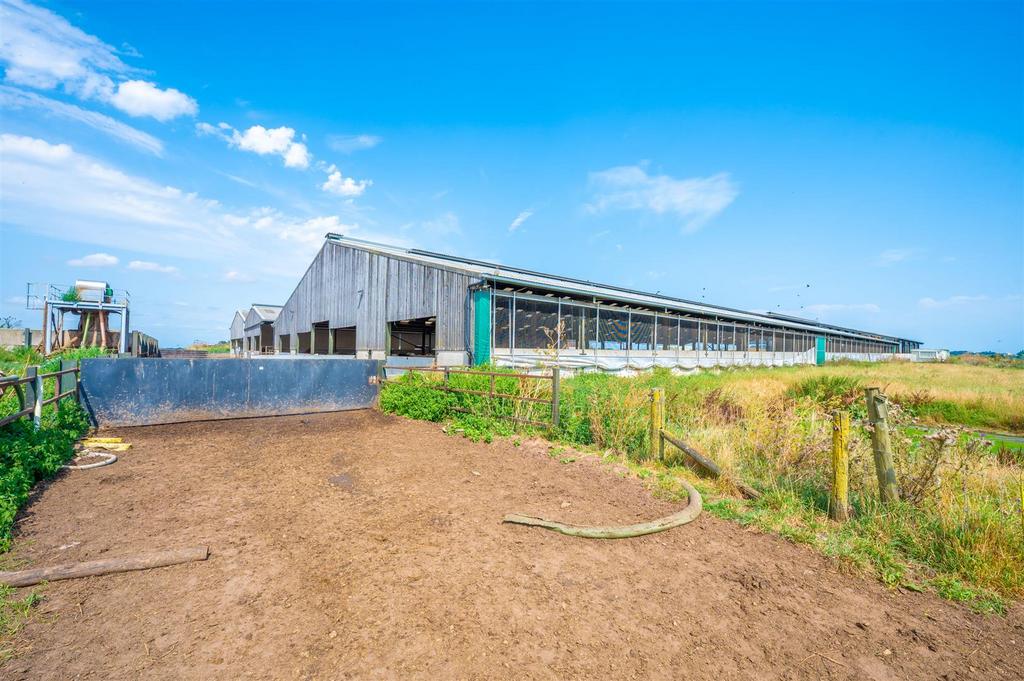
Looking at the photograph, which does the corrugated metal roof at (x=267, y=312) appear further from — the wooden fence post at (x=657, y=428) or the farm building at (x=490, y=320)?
the wooden fence post at (x=657, y=428)

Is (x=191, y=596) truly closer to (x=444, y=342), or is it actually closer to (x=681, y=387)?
(x=681, y=387)

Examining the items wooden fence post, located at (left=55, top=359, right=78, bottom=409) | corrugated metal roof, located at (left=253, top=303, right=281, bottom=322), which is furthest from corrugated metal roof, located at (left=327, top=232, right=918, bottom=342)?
corrugated metal roof, located at (left=253, top=303, right=281, bottom=322)

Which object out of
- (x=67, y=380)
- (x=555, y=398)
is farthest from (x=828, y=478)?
(x=67, y=380)

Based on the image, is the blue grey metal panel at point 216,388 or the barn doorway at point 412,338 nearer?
the blue grey metal panel at point 216,388

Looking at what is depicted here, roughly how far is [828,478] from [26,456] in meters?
10.1

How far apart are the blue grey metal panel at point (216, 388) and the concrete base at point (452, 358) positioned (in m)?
2.50

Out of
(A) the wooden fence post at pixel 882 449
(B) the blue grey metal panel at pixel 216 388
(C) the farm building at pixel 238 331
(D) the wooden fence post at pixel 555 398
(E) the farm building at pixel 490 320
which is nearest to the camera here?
(A) the wooden fence post at pixel 882 449

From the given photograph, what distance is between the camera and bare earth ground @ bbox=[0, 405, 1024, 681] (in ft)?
8.93

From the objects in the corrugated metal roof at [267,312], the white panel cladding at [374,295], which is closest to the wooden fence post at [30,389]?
the white panel cladding at [374,295]

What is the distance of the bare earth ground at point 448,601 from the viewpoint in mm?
2723

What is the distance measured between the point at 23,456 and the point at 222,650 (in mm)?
5305

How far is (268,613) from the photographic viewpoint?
311 centimetres

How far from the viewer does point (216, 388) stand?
10805mm

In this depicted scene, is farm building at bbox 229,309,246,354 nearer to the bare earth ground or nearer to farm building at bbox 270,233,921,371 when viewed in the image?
farm building at bbox 270,233,921,371
